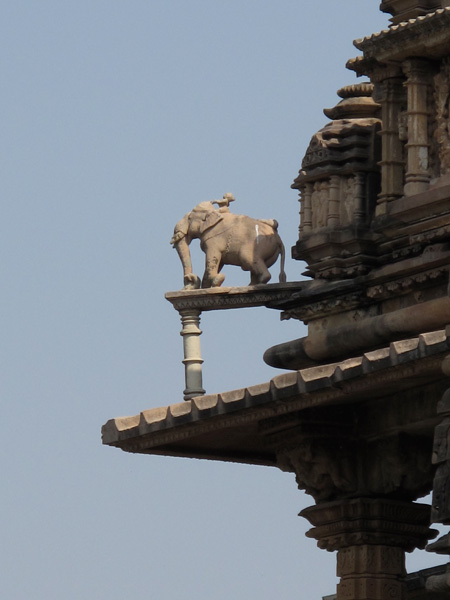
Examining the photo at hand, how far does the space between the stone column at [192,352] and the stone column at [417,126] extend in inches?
130

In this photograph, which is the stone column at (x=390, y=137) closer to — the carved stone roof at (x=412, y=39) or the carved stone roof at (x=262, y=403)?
the carved stone roof at (x=412, y=39)

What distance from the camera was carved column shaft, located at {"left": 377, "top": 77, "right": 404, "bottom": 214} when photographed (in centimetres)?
2641

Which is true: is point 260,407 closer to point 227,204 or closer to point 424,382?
point 424,382

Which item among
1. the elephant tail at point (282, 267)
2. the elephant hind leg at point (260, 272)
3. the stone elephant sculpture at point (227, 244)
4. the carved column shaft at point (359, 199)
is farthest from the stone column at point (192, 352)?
the carved column shaft at point (359, 199)

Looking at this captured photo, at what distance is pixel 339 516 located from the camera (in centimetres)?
2600

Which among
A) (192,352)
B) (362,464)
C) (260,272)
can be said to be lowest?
(362,464)

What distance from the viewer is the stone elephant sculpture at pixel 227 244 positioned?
28.2 m

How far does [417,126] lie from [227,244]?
3315 millimetres

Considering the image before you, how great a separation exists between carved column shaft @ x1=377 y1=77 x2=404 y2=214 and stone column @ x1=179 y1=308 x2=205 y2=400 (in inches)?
109

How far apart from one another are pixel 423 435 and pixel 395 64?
4257mm

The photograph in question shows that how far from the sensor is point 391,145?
87.0ft

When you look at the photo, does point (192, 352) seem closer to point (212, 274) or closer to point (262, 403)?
point (212, 274)

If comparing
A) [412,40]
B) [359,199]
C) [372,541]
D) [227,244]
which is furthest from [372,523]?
[412,40]

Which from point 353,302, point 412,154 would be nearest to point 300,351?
point 353,302
